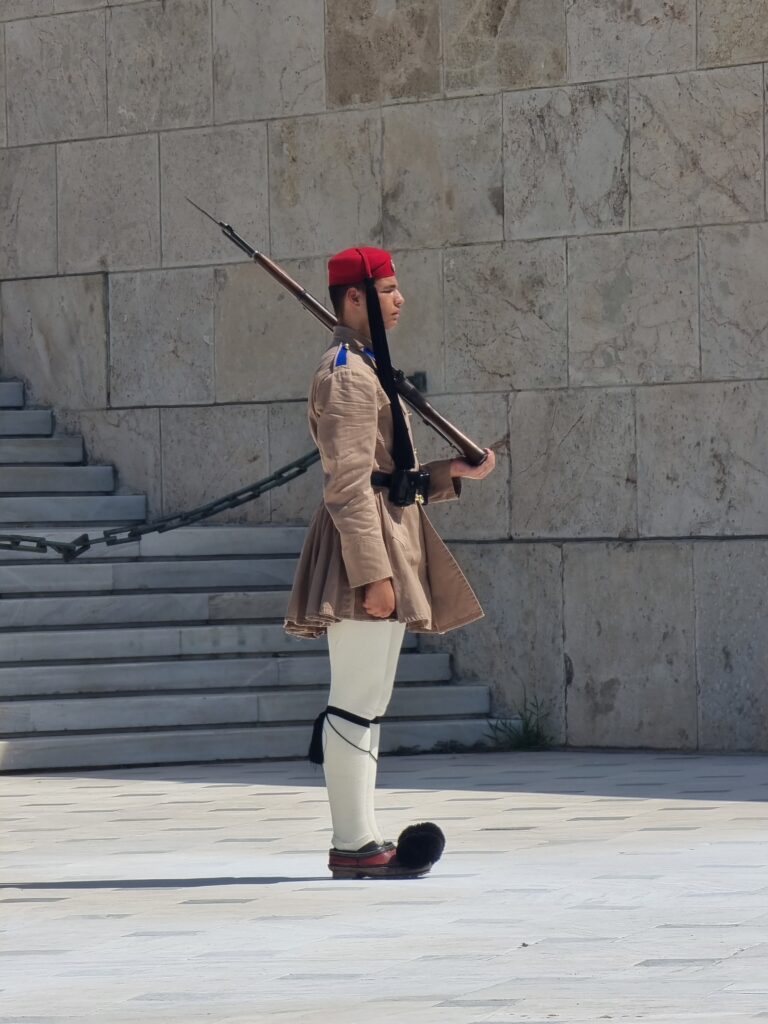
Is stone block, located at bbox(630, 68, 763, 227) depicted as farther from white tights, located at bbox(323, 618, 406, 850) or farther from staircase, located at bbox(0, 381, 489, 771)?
white tights, located at bbox(323, 618, 406, 850)

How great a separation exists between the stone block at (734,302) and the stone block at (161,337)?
321 centimetres

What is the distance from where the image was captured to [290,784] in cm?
981

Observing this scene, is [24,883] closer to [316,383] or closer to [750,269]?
[316,383]

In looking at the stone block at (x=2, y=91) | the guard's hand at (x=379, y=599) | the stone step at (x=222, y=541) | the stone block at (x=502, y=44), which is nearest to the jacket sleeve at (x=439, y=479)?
the guard's hand at (x=379, y=599)

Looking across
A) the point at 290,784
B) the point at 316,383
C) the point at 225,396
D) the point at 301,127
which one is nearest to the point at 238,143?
the point at 301,127

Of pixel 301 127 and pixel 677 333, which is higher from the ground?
pixel 301 127

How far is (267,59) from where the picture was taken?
12898 mm

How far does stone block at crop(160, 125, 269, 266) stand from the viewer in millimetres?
12945

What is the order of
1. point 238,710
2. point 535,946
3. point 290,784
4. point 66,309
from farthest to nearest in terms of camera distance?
point 66,309, point 238,710, point 290,784, point 535,946

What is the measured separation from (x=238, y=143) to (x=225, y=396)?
1468mm

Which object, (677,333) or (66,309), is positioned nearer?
(677,333)

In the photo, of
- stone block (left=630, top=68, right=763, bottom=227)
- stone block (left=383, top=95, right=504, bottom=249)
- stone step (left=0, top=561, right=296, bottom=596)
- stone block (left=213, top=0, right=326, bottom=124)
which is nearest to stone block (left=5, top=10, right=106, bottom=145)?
stone block (left=213, top=0, right=326, bottom=124)

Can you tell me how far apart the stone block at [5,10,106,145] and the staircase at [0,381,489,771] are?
8.03 feet

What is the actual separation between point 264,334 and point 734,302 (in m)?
2.98
